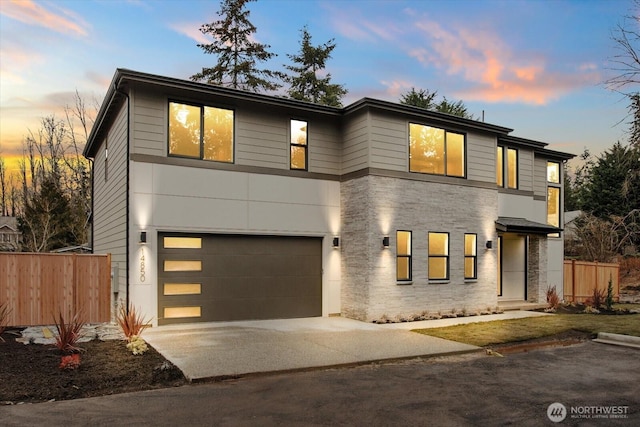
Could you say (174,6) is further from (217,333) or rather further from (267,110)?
(217,333)

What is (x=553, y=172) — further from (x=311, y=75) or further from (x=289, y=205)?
(x=311, y=75)

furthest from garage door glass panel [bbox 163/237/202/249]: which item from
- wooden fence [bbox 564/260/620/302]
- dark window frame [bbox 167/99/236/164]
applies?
wooden fence [bbox 564/260/620/302]

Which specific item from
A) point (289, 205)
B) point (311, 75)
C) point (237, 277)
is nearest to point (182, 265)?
point (237, 277)

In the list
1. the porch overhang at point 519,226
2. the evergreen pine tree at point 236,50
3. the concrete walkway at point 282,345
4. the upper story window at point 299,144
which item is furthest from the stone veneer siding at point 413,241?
the evergreen pine tree at point 236,50

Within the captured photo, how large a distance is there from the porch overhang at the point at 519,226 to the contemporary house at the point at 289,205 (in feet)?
0.27

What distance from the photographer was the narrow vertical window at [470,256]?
52.6 ft

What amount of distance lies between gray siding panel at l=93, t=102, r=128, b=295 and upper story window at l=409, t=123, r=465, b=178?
836 centimetres

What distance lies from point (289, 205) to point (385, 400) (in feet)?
27.5

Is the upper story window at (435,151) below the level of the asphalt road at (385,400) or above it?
above

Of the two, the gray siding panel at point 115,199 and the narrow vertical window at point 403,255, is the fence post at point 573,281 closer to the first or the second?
the narrow vertical window at point 403,255

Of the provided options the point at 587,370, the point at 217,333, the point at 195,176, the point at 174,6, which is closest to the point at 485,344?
the point at 587,370

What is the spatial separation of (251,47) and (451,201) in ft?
77.7

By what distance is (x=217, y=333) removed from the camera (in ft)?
37.5

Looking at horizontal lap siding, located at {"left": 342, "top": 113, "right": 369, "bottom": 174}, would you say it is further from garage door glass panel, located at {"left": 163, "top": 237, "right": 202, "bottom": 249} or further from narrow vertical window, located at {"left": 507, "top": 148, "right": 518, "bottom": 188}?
narrow vertical window, located at {"left": 507, "top": 148, "right": 518, "bottom": 188}
